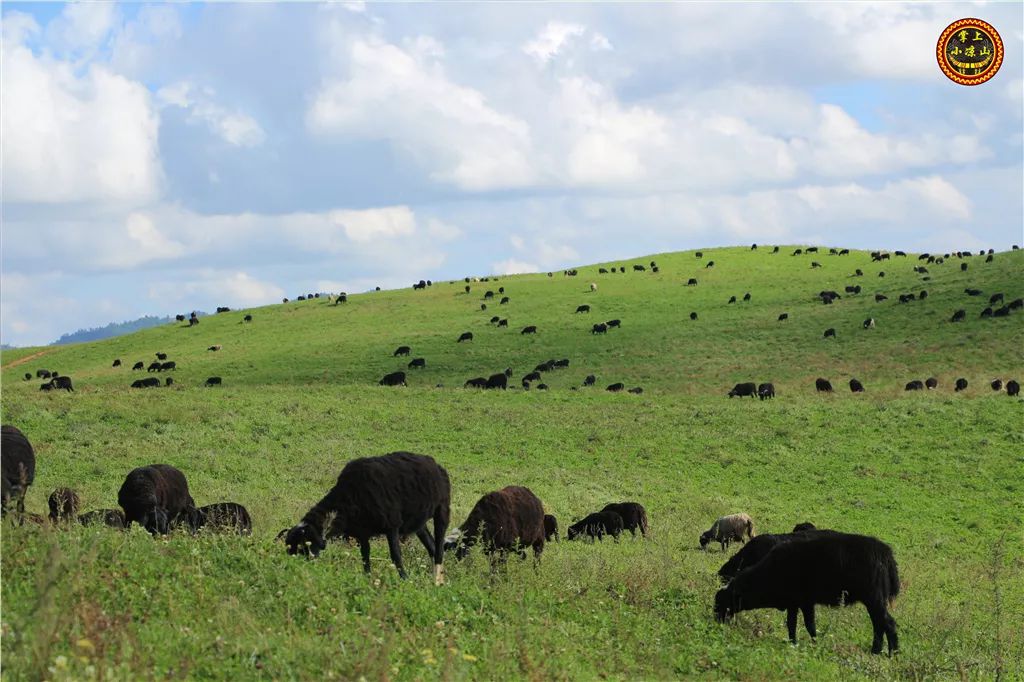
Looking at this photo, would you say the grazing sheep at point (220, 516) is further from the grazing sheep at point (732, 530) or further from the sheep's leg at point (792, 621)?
the grazing sheep at point (732, 530)

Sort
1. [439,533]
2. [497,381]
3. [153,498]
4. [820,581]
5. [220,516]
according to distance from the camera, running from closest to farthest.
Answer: [820,581]
[439,533]
[153,498]
[220,516]
[497,381]

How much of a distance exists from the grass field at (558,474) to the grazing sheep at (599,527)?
3.85 ft

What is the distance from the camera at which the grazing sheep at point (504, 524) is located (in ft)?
53.7

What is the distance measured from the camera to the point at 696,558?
20516mm

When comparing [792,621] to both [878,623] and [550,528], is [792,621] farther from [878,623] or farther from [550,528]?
[550,528]

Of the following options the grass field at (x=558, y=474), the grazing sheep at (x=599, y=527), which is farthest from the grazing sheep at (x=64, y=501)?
the grazing sheep at (x=599, y=527)

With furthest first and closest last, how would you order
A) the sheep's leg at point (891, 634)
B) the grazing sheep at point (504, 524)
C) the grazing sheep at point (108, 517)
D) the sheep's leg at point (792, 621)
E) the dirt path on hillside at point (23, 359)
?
the dirt path on hillside at point (23, 359) < the grazing sheep at point (108, 517) < the grazing sheep at point (504, 524) < the sheep's leg at point (792, 621) < the sheep's leg at point (891, 634)

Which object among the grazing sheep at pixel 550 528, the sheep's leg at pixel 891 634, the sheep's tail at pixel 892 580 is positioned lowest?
the sheep's leg at pixel 891 634

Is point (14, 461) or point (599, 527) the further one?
point (599, 527)

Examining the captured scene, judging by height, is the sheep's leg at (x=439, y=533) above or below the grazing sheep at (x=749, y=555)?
above

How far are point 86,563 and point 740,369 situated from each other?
50.5 metres

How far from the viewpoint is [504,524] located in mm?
16641

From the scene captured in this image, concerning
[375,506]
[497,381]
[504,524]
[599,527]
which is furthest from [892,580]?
[497,381]

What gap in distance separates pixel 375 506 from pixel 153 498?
278 inches
